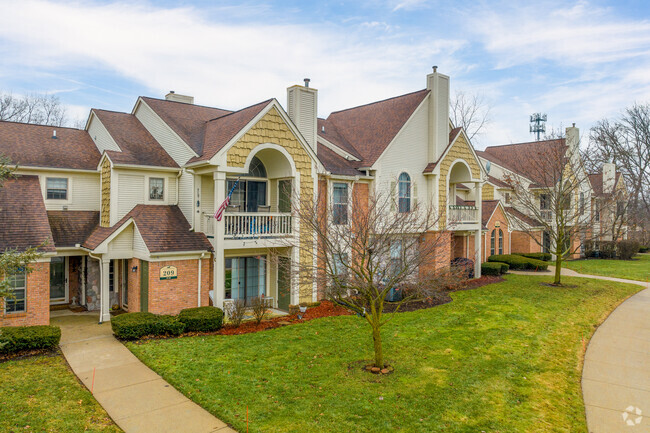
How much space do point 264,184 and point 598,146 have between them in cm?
3911

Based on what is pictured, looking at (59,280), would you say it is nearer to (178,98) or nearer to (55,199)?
(55,199)

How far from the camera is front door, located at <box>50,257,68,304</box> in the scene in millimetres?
18609

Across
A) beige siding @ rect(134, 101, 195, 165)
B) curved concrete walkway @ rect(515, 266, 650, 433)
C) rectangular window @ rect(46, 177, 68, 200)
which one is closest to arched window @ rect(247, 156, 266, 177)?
beige siding @ rect(134, 101, 195, 165)

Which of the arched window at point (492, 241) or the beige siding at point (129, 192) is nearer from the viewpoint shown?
the beige siding at point (129, 192)

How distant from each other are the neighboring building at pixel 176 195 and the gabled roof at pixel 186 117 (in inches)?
3.7

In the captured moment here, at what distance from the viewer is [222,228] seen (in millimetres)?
15914

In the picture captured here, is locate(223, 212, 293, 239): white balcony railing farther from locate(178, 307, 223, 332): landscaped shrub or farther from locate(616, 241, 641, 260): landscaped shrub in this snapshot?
locate(616, 241, 641, 260): landscaped shrub

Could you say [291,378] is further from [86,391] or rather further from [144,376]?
[86,391]

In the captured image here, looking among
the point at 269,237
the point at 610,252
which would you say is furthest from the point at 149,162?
the point at 610,252

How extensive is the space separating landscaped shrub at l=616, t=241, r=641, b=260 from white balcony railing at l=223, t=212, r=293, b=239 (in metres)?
33.9

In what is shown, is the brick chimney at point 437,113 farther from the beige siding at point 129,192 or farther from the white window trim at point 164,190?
the beige siding at point 129,192

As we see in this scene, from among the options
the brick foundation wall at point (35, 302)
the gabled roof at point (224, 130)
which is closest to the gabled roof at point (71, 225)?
the brick foundation wall at point (35, 302)

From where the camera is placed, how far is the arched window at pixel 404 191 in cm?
2198

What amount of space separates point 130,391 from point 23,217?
363 inches
